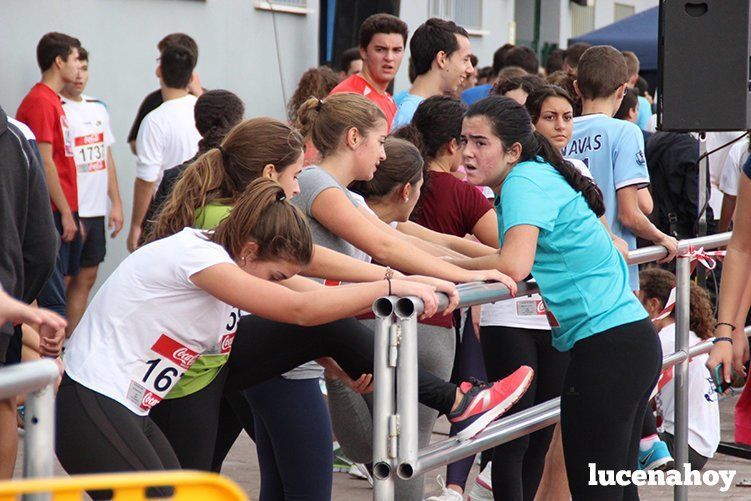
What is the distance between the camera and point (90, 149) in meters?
7.94

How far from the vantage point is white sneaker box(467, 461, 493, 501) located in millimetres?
5066

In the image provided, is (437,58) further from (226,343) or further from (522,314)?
(226,343)

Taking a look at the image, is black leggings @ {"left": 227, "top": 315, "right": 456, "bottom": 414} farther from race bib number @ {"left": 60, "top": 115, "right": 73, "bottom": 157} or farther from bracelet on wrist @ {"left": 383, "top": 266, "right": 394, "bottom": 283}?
race bib number @ {"left": 60, "top": 115, "right": 73, "bottom": 157}

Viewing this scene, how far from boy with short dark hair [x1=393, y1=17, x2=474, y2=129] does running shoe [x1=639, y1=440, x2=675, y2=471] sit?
211cm

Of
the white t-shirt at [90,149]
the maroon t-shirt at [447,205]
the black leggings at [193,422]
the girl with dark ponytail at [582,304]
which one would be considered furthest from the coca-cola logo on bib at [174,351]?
the white t-shirt at [90,149]

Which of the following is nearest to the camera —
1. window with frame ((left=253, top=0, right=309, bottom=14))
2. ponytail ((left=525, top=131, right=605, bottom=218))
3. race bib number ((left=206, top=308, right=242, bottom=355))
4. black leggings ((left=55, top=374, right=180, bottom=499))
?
black leggings ((left=55, top=374, right=180, bottom=499))

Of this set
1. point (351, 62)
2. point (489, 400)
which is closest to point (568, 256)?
point (489, 400)

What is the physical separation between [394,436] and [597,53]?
9.77ft

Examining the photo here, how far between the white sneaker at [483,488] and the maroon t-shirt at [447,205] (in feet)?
3.27

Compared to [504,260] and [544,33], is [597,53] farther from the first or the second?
[544,33]

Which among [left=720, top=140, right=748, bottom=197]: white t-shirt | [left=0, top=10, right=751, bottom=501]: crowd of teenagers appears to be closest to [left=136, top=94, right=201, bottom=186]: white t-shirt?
[left=0, top=10, right=751, bottom=501]: crowd of teenagers

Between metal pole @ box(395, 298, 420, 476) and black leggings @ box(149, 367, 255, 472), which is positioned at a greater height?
metal pole @ box(395, 298, 420, 476)

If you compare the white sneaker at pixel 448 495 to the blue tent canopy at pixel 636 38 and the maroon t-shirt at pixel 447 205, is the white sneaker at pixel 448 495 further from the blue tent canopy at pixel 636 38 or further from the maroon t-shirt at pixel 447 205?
the blue tent canopy at pixel 636 38

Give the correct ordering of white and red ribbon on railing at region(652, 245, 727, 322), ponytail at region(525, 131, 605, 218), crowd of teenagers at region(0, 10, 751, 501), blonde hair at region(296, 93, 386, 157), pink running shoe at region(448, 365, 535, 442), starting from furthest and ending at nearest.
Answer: white and red ribbon on railing at region(652, 245, 727, 322) → blonde hair at region(296, 93, 386, 157) → ponytail at region(525, 131, 605, 218) → pink running shoe at region(448, 365, 535, 442) → crowd of teenagers at region(0, 10, 751, 501)
